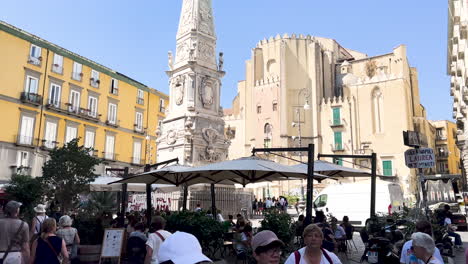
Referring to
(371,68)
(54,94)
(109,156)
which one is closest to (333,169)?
(54,94)

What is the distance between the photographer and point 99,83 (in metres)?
30.2

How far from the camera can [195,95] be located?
55.4 feet

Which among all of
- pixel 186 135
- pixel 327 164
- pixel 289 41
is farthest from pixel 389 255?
pixel 289 41

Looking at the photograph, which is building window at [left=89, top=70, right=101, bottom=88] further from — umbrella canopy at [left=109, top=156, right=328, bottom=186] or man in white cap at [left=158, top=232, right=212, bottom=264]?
man in white cap at [left=158, top=232, right=212, bottom=264]

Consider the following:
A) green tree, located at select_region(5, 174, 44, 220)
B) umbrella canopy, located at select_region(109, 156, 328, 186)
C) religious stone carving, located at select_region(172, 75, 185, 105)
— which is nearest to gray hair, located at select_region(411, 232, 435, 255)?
umbrella canopy, located at select_region(109, 156, 328, 186)

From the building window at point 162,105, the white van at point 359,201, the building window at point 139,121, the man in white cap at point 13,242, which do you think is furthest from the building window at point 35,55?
the man in white cap at point 13,242

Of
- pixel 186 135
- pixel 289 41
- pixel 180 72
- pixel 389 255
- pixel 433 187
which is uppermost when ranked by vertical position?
pixel 289 41

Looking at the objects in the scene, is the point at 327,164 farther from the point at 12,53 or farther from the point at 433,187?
the point at 12,53

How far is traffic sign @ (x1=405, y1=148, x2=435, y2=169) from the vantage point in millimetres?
5952

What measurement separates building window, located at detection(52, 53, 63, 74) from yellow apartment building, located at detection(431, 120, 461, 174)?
54.4 metres

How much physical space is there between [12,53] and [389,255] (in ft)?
86.8

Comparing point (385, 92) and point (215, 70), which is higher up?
point (385, 92)

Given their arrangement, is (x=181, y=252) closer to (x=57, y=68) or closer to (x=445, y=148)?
(x=57, y=68)

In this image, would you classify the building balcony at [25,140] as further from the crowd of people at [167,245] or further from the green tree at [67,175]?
the crowd of people at [167,245]
